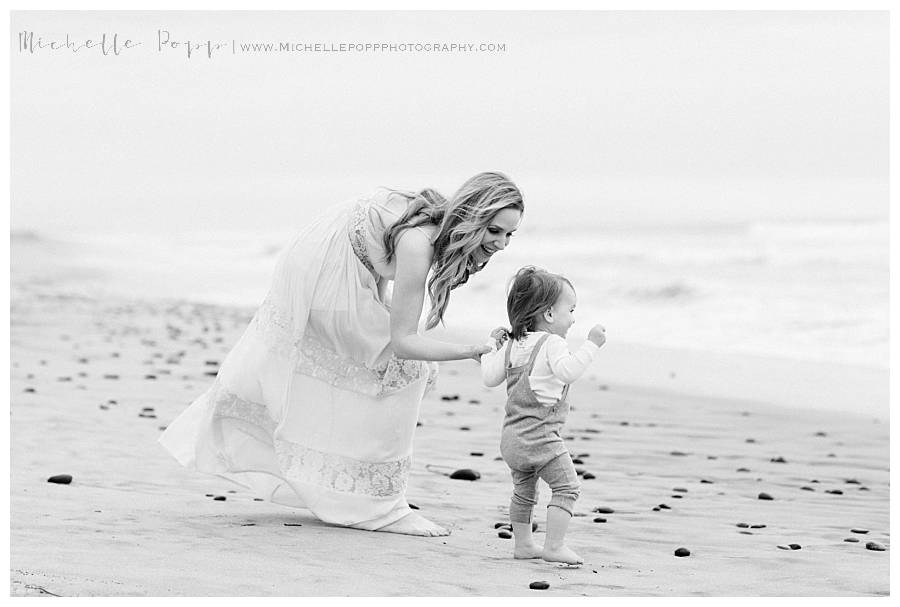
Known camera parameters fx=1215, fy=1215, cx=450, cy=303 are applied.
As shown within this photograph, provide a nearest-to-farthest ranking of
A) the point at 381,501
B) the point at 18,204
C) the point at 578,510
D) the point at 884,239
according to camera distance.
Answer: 1. the point at 381,501
2. the point at 578,510
3. the point at 884,239
4. the point at 18,204

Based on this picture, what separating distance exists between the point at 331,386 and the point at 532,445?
2.98ft

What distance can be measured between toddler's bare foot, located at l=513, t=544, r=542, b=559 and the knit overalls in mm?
96

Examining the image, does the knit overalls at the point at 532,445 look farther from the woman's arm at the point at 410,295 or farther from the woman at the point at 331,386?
the woman at the point at 331,386

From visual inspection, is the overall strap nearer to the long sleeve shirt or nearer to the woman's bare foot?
the long sleeve shirt

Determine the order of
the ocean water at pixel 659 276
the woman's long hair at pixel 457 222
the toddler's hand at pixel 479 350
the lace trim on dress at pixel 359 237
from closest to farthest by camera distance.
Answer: the toddler's hand at pixel 479 350 → the woman's long hair at pixel 457 222 → the lace trim on dress at pixel 359 237 → the ocean water at pixel 659 276

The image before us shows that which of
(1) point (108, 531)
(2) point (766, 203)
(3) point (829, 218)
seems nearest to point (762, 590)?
(1) point (108, 531)

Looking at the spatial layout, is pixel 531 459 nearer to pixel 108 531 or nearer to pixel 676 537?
pixel 676 537

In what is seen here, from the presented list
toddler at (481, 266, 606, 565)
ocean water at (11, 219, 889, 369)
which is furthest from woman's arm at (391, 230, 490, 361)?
ocean water at (11, 219, 889, 369)

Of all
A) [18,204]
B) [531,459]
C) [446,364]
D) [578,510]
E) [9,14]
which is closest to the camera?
[531,459]

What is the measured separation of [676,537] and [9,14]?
4.13m

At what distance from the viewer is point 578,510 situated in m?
5.58

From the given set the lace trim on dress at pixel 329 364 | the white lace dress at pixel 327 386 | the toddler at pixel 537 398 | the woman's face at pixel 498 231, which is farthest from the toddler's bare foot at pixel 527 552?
the woman's face at pixel 498 231

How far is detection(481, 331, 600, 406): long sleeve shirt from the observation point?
4289 mm

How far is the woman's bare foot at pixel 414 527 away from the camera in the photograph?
482 cm
